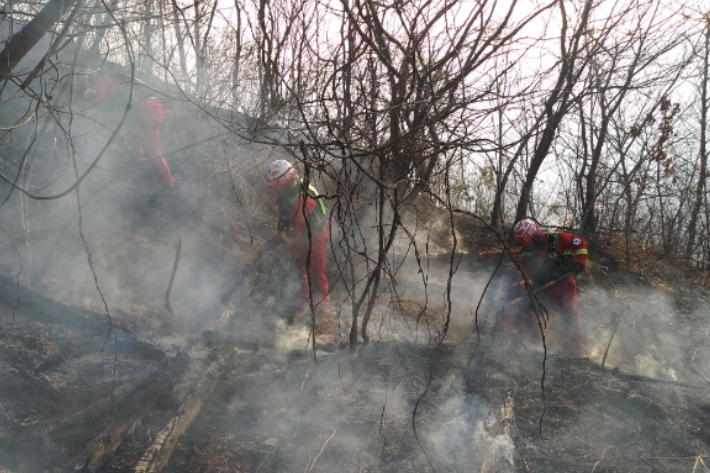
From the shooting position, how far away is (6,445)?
270 cm

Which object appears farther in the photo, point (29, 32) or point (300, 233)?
point (300, 233)

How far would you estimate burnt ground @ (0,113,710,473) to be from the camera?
2998mm

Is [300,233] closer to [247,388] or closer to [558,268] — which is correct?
[247,388]

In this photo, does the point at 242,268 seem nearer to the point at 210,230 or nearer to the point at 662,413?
the point at 210,230

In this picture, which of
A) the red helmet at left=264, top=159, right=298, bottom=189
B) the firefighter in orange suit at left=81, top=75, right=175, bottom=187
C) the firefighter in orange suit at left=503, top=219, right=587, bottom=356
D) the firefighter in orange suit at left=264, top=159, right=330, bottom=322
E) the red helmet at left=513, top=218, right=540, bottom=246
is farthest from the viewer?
the firefighter in orange suit at left=81, top=75, right=175, bottom=187

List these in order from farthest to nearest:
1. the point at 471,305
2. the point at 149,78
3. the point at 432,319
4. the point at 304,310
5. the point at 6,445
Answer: the point at 149,78
the point at 471,305
the point at 432,319
the point at 304,310
the point at 6,445

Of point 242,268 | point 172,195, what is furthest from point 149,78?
point 242,268

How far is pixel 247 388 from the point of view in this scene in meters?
3.69

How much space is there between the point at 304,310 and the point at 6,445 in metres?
3.61

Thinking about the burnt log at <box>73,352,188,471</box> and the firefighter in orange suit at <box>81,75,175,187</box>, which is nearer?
the burnt log at <box>73,352,188,471</box>

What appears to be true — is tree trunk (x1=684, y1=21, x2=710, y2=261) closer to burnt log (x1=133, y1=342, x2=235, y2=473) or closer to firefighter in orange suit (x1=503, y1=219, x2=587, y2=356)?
firefighter in orange suit (x1=503, y1=219, x2=587, y2=356)

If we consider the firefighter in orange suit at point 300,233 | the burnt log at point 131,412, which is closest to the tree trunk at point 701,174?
the firefighter in orange suit at point 300,233

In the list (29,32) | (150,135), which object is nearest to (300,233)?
(150,135)


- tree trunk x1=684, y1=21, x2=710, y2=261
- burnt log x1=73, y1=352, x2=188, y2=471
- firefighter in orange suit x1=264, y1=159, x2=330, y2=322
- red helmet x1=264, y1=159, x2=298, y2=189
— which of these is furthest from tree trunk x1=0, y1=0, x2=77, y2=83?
tree trunk x1=684, y1=21, x2=710, y2=261
